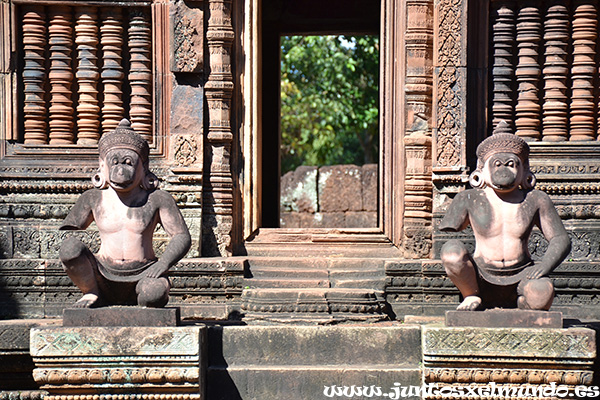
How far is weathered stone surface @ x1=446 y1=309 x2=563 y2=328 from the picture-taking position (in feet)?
18.4

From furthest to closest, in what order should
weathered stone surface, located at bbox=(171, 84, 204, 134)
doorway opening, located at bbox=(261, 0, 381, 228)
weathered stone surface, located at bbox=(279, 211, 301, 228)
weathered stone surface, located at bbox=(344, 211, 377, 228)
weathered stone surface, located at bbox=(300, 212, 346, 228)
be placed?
weathered stone surface, located at bbox=(279, 211, 301, 228)
weathered stone surface, located at bbox=(300, 212, 346, 228)
weathered stone surface, located at bbox=(344, 211, 377, 228)
doorway opening, located at bbox=(261, 0, 381, 228)
weathered stone surface, located at bbox=(171, 84, 204, 134)

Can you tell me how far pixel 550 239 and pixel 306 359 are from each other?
1.99 meters

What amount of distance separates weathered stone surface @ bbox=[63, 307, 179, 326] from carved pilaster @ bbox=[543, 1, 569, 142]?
13.6 ft

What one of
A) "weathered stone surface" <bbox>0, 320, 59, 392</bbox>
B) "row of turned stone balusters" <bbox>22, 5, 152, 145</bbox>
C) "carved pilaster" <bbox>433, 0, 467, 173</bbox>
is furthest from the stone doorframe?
"weathered stone surface" <bbox>0, 320, 59, 392</bbox>

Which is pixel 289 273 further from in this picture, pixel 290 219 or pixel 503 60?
pixel 290 219

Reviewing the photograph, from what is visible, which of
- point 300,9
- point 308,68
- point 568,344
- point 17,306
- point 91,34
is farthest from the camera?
point 308,68

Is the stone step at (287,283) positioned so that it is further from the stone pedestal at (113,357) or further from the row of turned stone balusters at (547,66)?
the row of turned stone balusters at (547,66)

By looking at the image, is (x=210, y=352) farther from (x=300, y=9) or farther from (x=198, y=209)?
(x=300, y=9)

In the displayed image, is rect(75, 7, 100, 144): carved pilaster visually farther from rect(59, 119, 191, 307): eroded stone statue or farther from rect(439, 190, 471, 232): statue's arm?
rect(439, 190, 471, 232): statue's arm

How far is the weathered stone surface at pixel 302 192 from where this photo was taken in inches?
619

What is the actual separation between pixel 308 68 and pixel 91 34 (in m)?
12.6

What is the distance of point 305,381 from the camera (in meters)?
5.96

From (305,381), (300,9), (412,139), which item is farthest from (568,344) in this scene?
(300,9)

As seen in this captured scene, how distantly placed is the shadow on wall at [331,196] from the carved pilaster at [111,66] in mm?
7931
